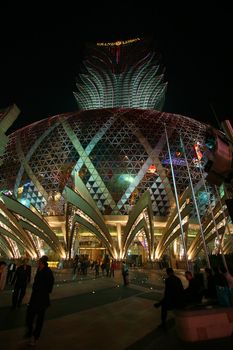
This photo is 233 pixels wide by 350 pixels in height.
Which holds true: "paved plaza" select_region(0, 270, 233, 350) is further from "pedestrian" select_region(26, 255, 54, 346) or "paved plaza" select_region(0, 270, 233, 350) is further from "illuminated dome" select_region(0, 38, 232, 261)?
"illuminated dome" select_region(0, 38, 232, 261)

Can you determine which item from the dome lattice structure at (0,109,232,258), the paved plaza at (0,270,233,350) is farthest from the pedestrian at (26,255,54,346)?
the dome lattice structure at (0,109,232,258)

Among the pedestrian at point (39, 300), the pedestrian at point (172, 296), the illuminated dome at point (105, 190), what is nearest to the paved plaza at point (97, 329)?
the pedestrian at point (39, 300)

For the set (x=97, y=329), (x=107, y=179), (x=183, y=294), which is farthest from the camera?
(x=107, y=179)

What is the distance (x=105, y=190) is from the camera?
41438 millimetres

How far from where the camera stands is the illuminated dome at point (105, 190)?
37.8 m

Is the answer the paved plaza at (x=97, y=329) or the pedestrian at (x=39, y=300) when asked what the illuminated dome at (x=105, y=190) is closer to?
the paved plaza at (x=97, y=329)

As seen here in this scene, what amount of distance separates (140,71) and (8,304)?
2711 inches

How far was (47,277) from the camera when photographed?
570 centimetres

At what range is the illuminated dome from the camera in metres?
37.8

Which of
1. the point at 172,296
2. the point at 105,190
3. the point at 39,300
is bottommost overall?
the point at 39,300

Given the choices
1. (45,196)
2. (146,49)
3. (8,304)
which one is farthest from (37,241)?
(146,49)

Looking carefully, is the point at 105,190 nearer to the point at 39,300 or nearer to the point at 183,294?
the point at 183,294

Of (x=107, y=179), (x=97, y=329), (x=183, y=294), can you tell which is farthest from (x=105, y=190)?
(x=97, y=329)

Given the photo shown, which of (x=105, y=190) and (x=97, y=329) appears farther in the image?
(x=105, y=190)
